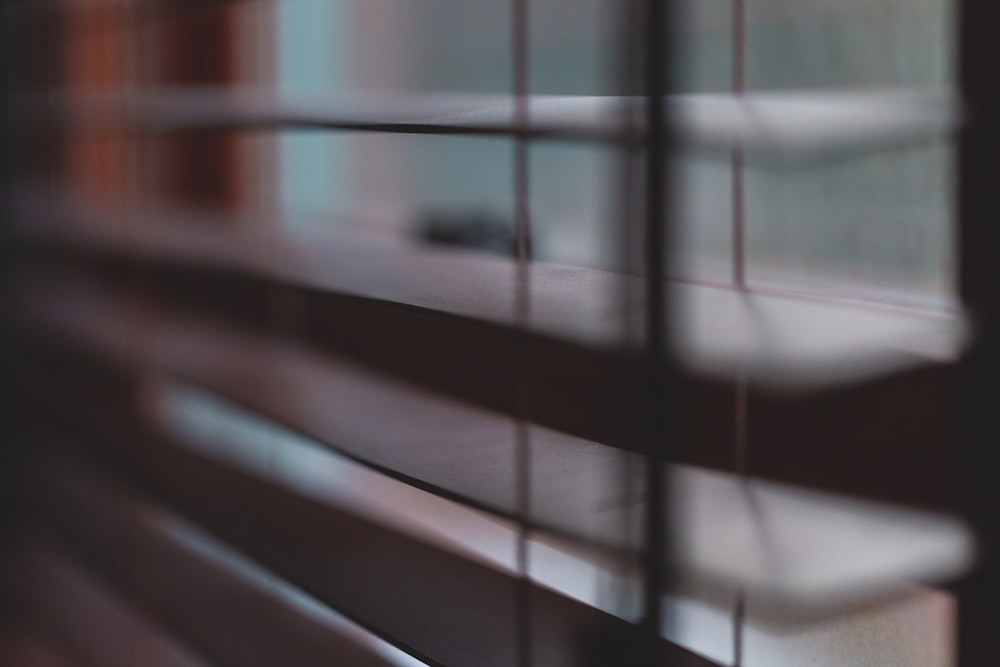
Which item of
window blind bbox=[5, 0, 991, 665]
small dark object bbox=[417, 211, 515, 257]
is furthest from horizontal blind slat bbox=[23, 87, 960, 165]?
small dark object bbox=[417, 211, 515, 257]

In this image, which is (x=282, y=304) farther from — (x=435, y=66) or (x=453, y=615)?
(x=453, y=615)

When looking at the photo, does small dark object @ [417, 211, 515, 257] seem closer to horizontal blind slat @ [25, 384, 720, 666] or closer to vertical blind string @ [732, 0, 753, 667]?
horizontal blind slat @ [25, 384, 720, 666]

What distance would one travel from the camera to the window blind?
62cm

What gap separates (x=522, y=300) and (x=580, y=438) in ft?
0.31

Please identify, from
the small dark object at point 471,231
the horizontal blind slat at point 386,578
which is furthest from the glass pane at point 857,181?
the small dark object at point 471,231

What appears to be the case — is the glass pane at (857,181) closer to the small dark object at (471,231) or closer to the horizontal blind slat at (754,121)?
the horizontal blind slat at (754,121)

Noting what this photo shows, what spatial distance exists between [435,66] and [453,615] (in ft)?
4.19

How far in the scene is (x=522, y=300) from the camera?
2.36ft

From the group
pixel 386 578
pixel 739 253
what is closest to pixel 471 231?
pixel 386 578

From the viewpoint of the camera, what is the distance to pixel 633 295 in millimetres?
640

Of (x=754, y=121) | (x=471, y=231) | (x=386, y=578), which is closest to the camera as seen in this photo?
(x=754, y=121)

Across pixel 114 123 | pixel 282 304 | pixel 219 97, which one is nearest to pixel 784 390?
pixel 282 304

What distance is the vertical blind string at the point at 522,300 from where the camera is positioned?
2.33ft

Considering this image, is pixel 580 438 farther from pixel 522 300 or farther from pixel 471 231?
pixel 471 231
